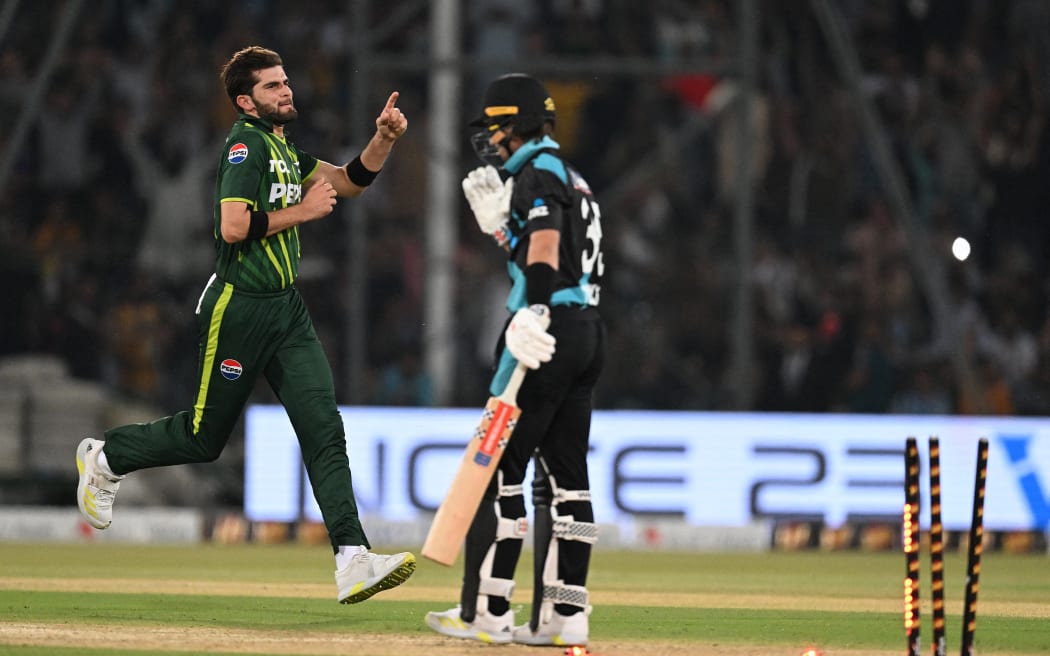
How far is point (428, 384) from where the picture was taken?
640 inches

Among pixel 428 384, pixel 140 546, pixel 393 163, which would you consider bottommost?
pixel 140 546

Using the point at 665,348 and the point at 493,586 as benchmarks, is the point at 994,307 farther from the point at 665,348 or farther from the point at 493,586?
the point at 493,586

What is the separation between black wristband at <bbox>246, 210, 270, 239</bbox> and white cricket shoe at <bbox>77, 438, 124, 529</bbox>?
118cm

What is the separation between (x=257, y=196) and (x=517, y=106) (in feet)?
3.67

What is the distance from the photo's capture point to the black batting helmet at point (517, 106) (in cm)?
759

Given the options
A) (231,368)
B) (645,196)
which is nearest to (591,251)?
(231,368)

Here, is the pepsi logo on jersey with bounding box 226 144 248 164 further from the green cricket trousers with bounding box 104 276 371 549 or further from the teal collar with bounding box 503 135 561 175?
the teal collar with bounding box 503 135 561 175

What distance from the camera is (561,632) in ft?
24.5

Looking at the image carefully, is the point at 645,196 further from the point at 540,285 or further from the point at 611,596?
the point at 540,285

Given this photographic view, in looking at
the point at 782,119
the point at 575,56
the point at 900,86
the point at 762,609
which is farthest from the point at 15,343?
the point at 762,609

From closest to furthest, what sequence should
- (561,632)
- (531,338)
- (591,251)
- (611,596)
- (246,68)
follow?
(531,338) → (561,632) → (591,251) → (246,68) → (611,596)

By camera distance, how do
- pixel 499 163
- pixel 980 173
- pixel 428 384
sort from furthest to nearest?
1. pixel 980 173
2. pixel 428 384
3. pixel 499 163

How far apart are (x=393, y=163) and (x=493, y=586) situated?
1157 centimetres

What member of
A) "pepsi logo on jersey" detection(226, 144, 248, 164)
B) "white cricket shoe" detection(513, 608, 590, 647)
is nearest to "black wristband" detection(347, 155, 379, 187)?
"pepsi logo on jersey" detection(226, 144, 248, 164)
